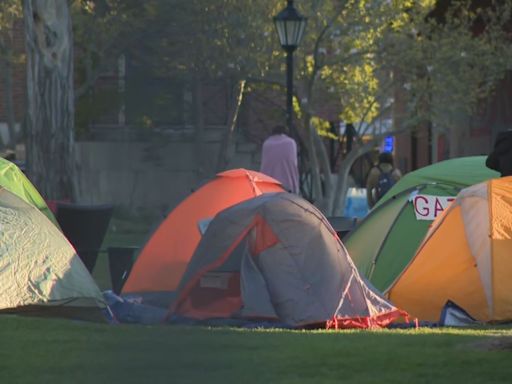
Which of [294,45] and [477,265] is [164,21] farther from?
[477,265]

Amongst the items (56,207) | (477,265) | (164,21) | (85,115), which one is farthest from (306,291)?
(85,115)

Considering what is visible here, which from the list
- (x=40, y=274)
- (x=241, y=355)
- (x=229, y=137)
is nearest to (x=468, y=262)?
(x=40, y=274)

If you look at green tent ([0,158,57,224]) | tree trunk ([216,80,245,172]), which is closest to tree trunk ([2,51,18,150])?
tree trunk ([216,80,245,172])

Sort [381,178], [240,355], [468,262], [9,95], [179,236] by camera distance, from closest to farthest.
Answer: [240,355], [468,262], [179,236], [381,178], [9,95]

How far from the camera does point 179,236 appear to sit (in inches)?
600

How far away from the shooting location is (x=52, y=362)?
9.67 metres

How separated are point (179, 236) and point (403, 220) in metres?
2.23

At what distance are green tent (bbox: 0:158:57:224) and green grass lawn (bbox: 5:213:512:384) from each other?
4059 mm

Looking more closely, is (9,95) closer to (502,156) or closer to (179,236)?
(179,236)

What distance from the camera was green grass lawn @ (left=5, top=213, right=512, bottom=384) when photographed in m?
9.12

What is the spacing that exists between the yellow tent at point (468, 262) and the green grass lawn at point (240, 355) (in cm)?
118

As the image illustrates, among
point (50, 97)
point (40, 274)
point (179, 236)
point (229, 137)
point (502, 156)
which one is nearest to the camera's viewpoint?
point (40, 274)

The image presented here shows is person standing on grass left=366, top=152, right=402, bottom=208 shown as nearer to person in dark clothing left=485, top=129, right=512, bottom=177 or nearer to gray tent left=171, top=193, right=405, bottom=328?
person in dark clothing left=485, top=129, right=512, bottom=177

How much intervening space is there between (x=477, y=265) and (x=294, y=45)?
33.1 ft
